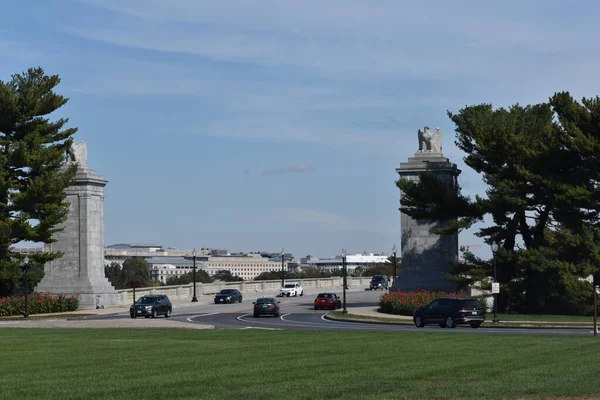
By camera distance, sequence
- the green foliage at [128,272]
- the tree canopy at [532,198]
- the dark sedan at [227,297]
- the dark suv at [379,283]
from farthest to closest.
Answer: the green foliage at [128,272], the dark suv at [379,283], the dark sedan at [227,297], the tree canopy at [532,198]

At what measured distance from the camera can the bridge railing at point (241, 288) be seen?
3362 inches

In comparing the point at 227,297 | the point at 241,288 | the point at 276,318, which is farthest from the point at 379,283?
the point at 276,318

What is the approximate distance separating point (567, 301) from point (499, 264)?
441cm

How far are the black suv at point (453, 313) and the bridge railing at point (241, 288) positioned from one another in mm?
37595

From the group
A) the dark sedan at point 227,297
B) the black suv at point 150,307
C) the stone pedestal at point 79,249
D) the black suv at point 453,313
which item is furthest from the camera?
the dark sedan at point 227,297

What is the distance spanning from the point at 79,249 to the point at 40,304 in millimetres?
6256

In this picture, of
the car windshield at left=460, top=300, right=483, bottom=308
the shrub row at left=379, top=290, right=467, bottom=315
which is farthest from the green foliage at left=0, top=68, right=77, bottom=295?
the car windshield at left=460, top=300, right=483, bottom=308

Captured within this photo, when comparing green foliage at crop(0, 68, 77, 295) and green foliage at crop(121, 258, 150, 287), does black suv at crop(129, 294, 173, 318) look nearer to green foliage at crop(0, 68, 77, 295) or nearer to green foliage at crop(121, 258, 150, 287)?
green foliage at crop(0, 68, 77, 295)

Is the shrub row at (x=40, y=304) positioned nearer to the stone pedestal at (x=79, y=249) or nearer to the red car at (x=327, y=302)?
the stone pedestal at (x=79, y=249)

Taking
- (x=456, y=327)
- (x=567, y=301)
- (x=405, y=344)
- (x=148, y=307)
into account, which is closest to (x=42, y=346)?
(x=405, y=344)

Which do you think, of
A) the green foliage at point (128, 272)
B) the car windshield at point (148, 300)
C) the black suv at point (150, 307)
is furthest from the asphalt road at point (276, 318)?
the green foliage at point (128, 272)

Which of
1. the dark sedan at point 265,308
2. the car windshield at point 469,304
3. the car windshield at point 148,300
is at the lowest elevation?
the dark sedan at point 265,308

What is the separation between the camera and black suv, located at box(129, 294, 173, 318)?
206 feet

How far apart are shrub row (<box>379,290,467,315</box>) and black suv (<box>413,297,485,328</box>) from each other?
38.2ft
